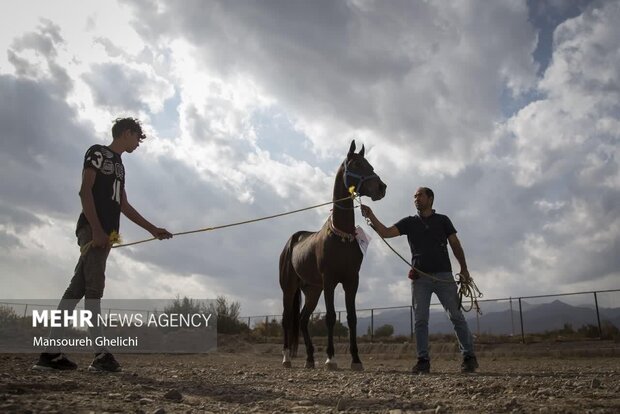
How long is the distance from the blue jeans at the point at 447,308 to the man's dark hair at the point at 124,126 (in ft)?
14.7

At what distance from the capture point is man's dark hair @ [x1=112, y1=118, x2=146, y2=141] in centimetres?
620

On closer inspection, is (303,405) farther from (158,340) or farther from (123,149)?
(158,340)

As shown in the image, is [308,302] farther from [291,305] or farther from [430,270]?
[430,270]

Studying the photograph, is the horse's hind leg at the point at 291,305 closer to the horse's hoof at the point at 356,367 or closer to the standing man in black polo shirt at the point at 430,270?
the horse's hoof at the point at 356,367

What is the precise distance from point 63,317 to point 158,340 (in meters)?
17.4

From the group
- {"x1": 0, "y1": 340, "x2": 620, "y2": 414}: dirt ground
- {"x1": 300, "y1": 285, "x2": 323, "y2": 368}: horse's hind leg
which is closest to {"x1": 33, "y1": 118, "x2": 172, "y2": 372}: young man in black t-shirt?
{"x1": 0, "y1": 340, "x2": 620, "y2": 414}: dirt ground

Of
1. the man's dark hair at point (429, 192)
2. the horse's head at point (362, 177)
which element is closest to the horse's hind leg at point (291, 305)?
the horse's head at point (362, 177)

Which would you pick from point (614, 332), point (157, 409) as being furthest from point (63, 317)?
point (614, 332)

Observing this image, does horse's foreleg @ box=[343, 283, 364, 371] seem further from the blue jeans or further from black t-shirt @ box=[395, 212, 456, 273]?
black t-shirt @ box=[395, 212, 456, 273]

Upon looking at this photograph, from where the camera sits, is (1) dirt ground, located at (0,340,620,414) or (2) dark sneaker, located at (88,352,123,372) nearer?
(1) dirt ground, located at (0,340,620,414)

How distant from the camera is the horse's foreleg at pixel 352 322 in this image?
297 inches

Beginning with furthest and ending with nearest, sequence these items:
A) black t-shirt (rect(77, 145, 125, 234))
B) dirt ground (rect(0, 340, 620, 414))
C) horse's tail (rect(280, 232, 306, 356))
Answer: horse's tail (rect(280, 232, 306, 356)) < black t-shirt (rect(77, 145, 125, 234)) < dirt ground (rect(0, 340, 620, 414))

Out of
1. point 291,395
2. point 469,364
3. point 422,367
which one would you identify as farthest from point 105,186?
point 469,364

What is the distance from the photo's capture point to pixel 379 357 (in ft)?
63.4
